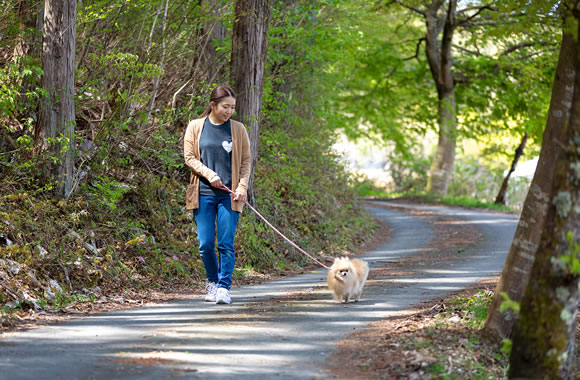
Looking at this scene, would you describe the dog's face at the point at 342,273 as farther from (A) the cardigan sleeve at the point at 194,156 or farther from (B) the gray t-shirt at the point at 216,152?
(A) the cardigan sleeve at the point at 194,156

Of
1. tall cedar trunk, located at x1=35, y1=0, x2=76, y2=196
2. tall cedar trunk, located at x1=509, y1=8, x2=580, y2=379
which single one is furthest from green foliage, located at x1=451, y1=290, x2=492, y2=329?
tall cedar trunk, located at x1=35, y1=0, x2=76, y2=196

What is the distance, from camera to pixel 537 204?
617cm

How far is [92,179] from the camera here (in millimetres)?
10312

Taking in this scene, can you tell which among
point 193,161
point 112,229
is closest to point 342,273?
point 193,161

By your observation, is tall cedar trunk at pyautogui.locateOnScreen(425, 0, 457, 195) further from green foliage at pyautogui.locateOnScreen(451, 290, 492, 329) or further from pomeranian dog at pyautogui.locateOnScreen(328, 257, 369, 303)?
pomeranian dog at pyautogui.locateOnScreen(328, 257, 369, 303)

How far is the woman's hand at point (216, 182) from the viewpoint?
25.3 ft

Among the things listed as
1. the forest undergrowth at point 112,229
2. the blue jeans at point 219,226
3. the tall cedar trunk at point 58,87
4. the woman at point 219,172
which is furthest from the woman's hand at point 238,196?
the tall cedar trunk at point 58,87

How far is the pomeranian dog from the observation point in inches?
321

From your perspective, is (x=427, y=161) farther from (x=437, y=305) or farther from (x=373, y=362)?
(x=373, y=362)

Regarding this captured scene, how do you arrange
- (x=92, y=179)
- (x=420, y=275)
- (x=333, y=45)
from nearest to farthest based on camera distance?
(x=92, y=179) → (x=420, y=275) → (x=333, y=45)

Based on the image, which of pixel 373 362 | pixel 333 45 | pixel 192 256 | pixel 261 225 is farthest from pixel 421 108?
pixel 373 362

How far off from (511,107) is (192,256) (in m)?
25.0

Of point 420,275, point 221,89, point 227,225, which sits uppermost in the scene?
point 221,89

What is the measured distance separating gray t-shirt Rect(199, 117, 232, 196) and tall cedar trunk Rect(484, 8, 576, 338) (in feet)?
10.6
